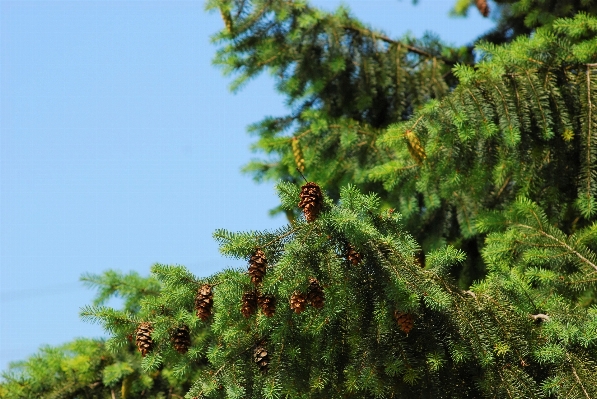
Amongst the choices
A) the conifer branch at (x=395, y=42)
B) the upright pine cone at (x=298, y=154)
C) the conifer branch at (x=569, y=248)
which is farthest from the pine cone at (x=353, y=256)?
the conifer branch at (x=395, y=42)

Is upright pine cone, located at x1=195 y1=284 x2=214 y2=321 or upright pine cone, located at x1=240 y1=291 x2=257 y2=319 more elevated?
upright pine cone, located at x1=195 y1=284 x2=214 y2=321

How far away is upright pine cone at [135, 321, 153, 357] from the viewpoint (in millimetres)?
3318

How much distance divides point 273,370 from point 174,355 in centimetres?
53

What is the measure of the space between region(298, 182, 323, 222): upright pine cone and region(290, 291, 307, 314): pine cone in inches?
10.2

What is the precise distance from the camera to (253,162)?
273 inches

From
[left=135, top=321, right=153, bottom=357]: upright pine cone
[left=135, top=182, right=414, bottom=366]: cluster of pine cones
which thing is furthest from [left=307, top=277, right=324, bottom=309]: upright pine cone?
[left=135, top=321, right=153, bottom=357]: upright pine cone

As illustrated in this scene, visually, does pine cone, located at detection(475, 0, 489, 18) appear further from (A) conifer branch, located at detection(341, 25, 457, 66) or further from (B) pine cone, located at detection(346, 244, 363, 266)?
(B) pine cone, located at detection(346, 244, 363, 266)

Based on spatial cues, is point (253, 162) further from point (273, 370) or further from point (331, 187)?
point (273, 370)

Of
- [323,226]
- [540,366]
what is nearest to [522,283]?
[540,366]

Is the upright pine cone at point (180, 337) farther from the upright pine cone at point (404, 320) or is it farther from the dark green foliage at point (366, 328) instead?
the upright pine cone at point (404, 320)

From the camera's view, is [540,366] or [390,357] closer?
[390,357]

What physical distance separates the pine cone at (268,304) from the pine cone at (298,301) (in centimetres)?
8

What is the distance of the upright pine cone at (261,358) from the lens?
316 cm

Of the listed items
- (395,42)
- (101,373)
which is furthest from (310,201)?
(395,42)
